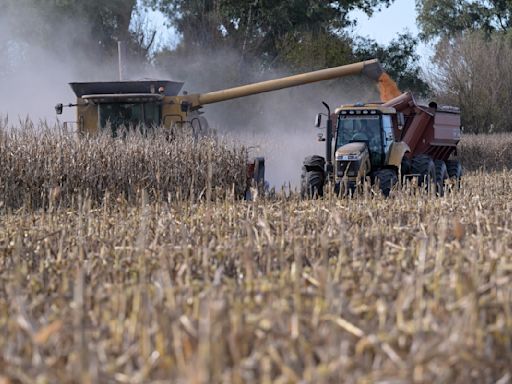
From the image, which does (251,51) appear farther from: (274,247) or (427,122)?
(274,247)

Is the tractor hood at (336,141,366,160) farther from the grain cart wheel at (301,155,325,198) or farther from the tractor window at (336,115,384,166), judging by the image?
the grain cart wheel at (301,155,325,198)

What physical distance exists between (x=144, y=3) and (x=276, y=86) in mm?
21080

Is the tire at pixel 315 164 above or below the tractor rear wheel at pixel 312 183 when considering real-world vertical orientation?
above

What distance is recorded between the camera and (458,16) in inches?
2127

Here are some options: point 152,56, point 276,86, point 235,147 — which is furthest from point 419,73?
point 235,147

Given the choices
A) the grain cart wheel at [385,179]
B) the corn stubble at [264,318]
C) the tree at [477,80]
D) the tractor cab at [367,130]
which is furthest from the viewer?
the tree at [477,80]

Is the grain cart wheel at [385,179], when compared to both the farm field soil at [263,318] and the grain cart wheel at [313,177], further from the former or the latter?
the farm field soil at [263,318]

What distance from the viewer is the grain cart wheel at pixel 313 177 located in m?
12.9

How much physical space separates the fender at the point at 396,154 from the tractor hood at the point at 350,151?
0.58m

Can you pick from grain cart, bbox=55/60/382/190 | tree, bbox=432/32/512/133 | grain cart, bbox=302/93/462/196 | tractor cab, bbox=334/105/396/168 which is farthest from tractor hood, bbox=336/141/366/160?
tree, bbox=432/32/512/133

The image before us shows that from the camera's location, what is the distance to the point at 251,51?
111 ft

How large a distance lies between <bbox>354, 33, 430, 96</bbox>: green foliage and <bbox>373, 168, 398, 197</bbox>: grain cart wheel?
79.5ft

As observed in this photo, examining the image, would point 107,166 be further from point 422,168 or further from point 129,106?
point 422,168

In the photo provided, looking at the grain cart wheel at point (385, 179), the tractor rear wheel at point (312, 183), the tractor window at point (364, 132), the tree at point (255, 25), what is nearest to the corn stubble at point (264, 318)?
the grain cart wheel at point (385, 179)
